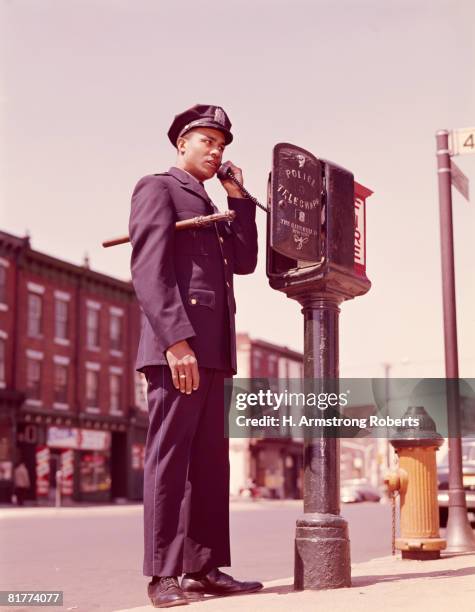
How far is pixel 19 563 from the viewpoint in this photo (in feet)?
25.9

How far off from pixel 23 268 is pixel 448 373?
29.1 metres

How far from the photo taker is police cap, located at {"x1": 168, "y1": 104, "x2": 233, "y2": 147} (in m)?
4.66

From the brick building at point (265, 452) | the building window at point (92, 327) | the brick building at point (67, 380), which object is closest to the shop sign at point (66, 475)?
the brick building at point (67, 380)

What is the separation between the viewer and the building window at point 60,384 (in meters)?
37.2

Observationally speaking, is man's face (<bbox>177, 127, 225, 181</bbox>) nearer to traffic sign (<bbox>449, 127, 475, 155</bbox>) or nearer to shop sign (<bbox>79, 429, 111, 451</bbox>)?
traffic sign (<bbox>449, 127, 475, 155</bbox>)

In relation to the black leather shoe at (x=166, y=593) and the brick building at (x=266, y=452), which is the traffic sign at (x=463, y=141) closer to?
the black leather shoe at (x=166, y=593)

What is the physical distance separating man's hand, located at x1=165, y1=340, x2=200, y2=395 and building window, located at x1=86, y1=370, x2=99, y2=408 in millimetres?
35338

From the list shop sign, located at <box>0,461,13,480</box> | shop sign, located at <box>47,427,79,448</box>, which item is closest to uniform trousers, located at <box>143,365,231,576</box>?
shop sign, located at <box>0,461,13,480</box>

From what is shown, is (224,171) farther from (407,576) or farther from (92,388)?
(92,388)

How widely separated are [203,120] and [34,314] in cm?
3269

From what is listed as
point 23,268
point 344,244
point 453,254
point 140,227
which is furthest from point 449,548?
point 23,268

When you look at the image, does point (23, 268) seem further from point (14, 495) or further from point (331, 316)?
point (331, 316)

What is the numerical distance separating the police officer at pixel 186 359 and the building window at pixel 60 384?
109 feet

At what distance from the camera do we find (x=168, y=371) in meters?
4.38
